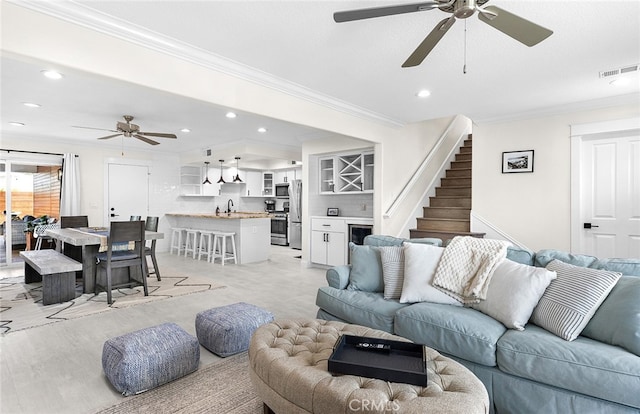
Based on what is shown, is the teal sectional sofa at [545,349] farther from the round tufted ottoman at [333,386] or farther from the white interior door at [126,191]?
the white interior door at [126,191]

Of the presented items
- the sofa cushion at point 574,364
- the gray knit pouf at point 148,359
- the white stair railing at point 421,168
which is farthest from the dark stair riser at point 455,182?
the gray knit pouf at point 148,359

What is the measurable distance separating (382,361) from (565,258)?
1.61m

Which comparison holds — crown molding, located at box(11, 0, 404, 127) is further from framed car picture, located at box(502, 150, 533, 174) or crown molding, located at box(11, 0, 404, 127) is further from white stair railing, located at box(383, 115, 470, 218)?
framed car picture, located at box(502, 150, 533, 174)

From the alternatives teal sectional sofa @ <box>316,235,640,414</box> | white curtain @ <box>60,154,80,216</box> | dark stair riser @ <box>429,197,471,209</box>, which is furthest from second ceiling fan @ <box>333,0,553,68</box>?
white curtain @ <box>60,154,80,216</box>

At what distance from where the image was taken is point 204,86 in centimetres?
297

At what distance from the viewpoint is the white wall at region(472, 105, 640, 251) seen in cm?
443

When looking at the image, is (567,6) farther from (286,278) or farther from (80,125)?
(80,125)

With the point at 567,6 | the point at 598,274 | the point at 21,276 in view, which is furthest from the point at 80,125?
the point at 598,274

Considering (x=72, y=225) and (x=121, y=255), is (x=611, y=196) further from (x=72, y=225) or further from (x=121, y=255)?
(x=72, y=225)

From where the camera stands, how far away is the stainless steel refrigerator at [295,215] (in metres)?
8.88

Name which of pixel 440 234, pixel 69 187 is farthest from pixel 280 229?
pixel 440 234

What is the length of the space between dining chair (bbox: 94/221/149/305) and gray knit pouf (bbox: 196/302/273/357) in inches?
74.6

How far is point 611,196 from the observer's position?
4.19 m

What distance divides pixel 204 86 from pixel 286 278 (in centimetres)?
327
